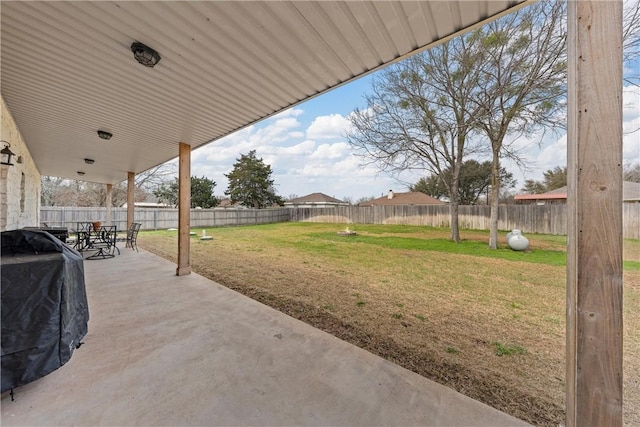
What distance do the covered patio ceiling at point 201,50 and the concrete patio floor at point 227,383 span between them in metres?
2.30

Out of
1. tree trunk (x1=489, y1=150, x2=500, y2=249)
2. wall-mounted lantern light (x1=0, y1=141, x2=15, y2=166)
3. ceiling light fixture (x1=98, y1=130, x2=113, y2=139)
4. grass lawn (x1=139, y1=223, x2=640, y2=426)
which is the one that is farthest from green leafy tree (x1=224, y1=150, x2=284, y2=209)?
wall-mounted lantern light (x1=0, y1=141, x2=15, y2=166)

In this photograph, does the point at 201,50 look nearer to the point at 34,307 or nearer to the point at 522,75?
the point at 34,307

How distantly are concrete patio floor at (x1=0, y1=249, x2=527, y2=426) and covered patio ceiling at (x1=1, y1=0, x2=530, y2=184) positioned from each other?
2304 mm

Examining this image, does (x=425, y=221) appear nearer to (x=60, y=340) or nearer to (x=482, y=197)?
(x=482, y=197)

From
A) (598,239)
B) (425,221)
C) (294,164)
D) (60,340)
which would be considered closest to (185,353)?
(60,340)

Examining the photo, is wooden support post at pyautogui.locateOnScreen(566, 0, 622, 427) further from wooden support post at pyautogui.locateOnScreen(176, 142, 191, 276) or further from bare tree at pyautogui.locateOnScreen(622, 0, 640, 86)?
bare tree at pyautogui.locateOnScreen(622, 0, 640, 86)

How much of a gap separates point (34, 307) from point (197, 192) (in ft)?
72.5

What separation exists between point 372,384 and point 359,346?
0.57m

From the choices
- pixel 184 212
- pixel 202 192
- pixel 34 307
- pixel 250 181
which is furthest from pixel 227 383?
pixel 250 181

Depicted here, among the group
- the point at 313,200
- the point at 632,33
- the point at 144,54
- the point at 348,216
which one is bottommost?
the point at 348,216

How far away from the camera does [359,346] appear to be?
2238mm

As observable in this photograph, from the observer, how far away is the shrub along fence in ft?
35.2

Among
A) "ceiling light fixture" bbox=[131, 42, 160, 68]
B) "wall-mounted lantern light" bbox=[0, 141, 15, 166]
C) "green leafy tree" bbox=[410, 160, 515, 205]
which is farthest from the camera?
"green leafy tree" bbox=[410, 160, 515, 205]

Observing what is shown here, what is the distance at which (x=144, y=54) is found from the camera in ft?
6.40
